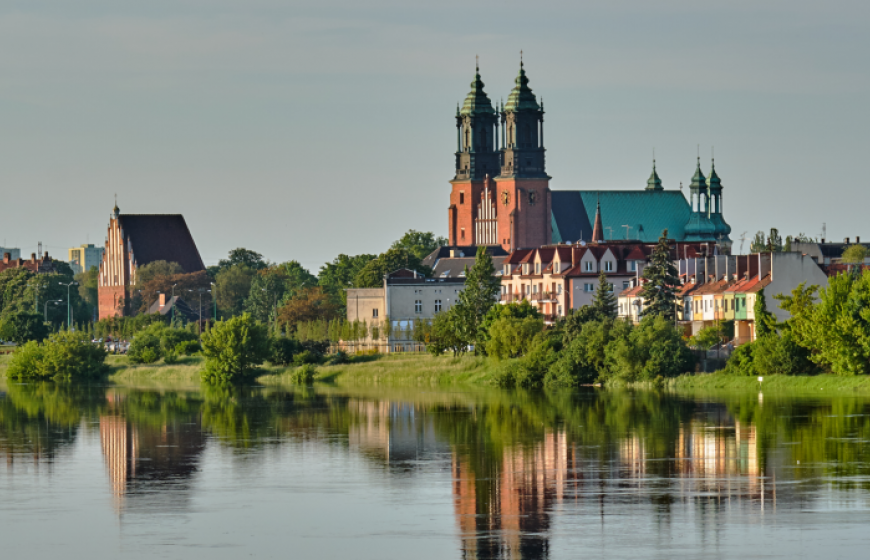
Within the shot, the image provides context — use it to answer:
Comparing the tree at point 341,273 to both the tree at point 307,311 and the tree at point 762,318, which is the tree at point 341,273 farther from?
the tree at point 762,318

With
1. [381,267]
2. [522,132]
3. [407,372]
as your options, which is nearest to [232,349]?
[407,372]

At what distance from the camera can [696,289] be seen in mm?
103312

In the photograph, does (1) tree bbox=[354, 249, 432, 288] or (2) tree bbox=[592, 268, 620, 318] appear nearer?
(2) tree bbox=[592, 268, 620, 318]

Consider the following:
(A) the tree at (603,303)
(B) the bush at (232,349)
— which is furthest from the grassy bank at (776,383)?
(B) the bush at (232,349)

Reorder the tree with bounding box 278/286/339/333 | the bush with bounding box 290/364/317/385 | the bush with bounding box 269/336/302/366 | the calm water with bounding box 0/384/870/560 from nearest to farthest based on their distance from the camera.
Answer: the calm water with bounding box 0/384/870/560
the bush with bounding box 290/364/317/385
the bush with bounding box 269/336/302/366
the tree with bounding box 278/286/339/333

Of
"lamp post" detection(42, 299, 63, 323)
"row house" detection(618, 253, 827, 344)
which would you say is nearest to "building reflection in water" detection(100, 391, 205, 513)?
"row house" detection(618, 253, 827, 344)

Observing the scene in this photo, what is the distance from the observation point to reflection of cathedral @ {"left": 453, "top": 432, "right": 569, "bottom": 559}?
34.0 m

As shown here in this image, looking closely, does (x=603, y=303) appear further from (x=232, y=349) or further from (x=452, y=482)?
(x=452, y=482)

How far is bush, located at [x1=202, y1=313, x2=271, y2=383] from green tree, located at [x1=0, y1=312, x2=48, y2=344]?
108ft

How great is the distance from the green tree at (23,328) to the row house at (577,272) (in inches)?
1672

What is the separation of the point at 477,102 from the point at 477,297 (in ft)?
290

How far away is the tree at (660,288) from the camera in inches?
3844

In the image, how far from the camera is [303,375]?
106062 millimetres

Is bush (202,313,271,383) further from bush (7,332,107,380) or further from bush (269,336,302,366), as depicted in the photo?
bush (7,332,107,380)
